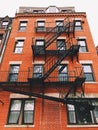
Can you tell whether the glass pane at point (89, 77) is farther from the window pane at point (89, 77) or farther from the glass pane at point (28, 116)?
the glass pane at point (28, 116)

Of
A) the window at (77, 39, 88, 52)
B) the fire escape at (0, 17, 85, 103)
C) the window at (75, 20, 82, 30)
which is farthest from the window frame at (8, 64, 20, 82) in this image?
the window at (75, 20, 82, 30)

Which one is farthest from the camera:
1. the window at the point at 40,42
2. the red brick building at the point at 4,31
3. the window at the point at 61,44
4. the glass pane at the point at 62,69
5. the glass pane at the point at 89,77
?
the window at the point at 40,42

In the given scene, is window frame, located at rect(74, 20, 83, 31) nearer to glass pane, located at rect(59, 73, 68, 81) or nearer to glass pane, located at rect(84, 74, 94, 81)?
glass pane, located at rect(84, 74, 94, 81)

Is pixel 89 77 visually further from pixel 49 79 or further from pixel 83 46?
pixel 83 46

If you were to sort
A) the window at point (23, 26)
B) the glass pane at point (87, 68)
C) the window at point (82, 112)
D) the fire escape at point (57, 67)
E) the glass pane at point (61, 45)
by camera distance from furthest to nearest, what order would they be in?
the window at point (23, 26) < the glass pane at point (61, 45) < the glass pane at point (87, 68) < the fire escape at point (57, 67) < the window at point (82, 112)

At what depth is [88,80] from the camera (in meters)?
16.5

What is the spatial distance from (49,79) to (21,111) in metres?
3.60

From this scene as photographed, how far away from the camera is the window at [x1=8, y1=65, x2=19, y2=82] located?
16844mm

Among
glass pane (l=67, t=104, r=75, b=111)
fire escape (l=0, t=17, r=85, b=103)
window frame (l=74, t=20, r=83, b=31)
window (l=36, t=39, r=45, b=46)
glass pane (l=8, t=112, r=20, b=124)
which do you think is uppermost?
window frame (l=74, t=20, r=83, b=31)

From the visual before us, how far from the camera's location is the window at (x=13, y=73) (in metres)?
16.8

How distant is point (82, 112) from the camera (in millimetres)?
14242

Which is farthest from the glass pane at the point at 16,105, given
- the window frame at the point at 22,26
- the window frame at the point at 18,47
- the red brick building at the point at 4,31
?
the window frame at the point at 22,26

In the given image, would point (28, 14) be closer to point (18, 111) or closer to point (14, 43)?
point (14, 43)

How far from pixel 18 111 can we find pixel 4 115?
1.05 meters
